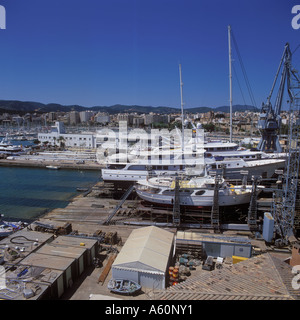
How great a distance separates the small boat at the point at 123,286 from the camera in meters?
7.38

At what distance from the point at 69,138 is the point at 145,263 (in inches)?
1730

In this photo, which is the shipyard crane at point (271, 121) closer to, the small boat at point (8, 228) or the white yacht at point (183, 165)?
the white yacht at point (183, 165)

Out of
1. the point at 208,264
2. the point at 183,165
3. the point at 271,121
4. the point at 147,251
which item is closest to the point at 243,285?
the point at 208,264

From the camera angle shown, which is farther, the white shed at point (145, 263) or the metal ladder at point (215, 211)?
the metal ladder at point (215, 211)

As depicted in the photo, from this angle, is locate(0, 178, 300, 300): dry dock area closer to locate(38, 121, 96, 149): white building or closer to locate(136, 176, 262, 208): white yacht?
locate(136, 176, 262, 208): white yacht

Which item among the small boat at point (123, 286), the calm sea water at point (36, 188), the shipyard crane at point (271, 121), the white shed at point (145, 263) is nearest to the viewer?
the small boat at point (123, 286)

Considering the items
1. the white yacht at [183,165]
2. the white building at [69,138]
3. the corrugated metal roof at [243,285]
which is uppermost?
the white building at [69,138]

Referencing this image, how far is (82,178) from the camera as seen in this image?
85.0ft

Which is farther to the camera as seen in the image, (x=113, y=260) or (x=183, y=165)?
(x=183, y=165)

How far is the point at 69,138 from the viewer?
156 feet

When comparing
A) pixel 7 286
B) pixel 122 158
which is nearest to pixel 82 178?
pixel 122 158

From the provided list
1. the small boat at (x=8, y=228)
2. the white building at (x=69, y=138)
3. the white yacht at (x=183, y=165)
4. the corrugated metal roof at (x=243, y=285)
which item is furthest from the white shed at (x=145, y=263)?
the white building at (x=69, y=138)

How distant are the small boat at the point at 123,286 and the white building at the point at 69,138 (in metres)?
39.1

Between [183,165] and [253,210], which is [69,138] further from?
[253,210]
